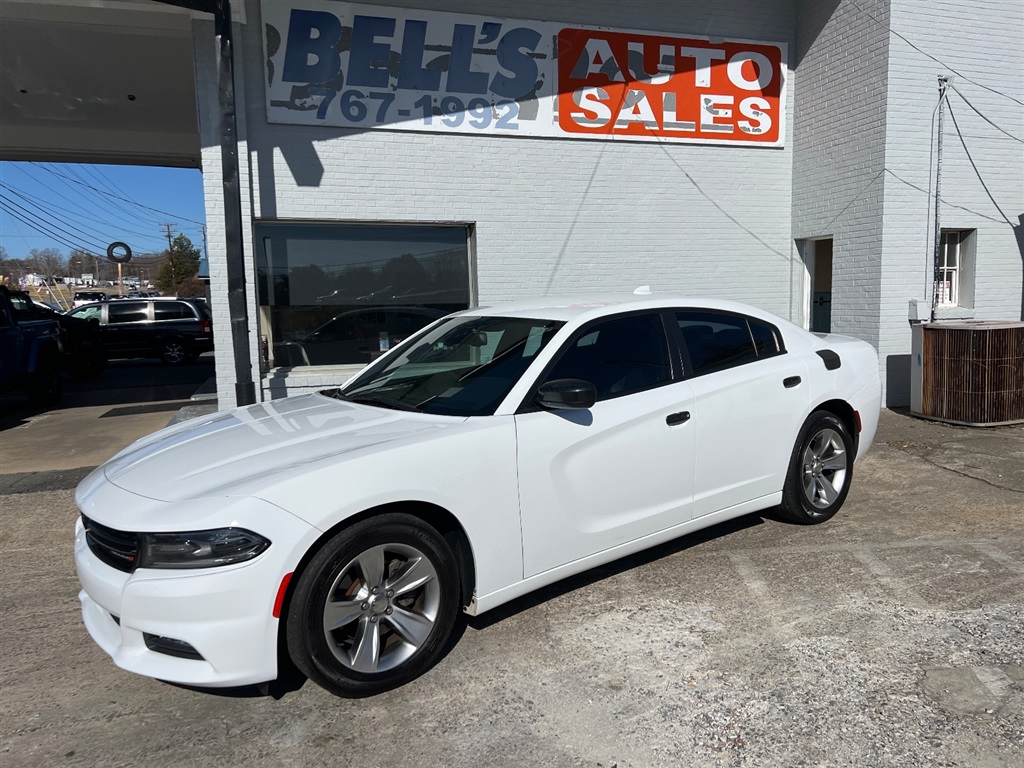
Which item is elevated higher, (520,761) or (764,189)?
(764,189)

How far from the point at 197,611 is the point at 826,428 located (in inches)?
158

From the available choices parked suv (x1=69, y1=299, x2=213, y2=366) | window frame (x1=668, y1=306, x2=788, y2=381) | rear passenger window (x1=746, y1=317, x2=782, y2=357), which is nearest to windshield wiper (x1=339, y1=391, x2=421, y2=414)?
window frame (x1=668, y1=306, x2=788, y2=381)

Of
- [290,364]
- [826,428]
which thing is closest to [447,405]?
[826,428]

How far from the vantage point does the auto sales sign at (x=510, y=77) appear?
8.54 metres

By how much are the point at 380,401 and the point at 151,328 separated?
16879 millimetres

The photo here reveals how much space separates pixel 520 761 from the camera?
2762 millimetres

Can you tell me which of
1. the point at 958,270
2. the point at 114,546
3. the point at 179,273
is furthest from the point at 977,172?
the point at 179,273

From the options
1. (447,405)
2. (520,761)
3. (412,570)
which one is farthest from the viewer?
(447,405)

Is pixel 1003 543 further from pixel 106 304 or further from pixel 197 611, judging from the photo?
pixel 106 304

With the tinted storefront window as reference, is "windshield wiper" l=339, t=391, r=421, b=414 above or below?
below

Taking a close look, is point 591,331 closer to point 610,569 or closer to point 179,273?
point 610,569

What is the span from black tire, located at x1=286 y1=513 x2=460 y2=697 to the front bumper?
122 mm

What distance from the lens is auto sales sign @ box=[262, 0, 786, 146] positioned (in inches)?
336

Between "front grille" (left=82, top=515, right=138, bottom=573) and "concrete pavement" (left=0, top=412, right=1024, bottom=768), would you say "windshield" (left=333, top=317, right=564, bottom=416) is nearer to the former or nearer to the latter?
"concrete pavement" (left=0, top=412, right=1024, bottom=768)
